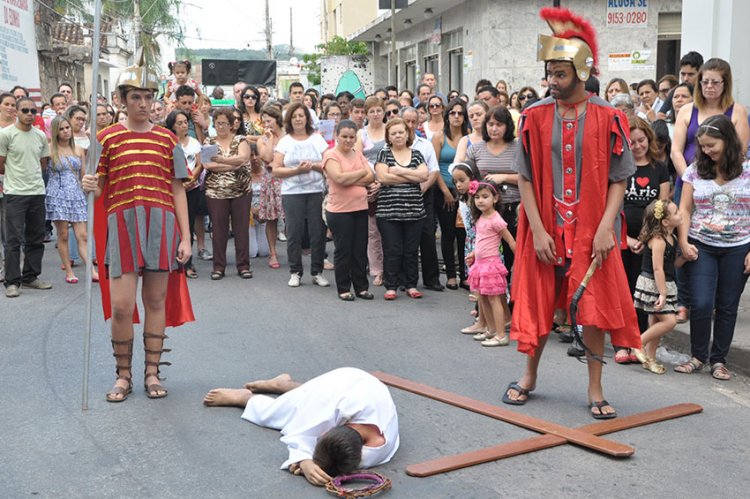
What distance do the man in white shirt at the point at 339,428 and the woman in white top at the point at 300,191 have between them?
5631mm

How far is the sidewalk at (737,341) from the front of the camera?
23.8 ft

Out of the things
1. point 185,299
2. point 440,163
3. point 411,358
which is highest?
point 440,163

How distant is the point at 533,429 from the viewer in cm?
557

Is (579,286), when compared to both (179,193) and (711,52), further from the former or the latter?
(711,52)

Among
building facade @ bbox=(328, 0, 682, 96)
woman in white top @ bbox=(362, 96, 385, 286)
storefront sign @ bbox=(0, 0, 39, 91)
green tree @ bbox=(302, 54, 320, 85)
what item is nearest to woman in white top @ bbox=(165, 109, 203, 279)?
woman in white top @ bbox=(362, 96, 385, 286)

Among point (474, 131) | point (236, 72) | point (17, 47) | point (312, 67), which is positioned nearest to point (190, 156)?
point (474, 131)

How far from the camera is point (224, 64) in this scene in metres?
28.1

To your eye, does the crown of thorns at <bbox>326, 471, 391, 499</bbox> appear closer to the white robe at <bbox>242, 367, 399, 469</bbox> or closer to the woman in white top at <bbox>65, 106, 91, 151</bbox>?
the white robe at <bbox>242, 367, 399, 469</bbox>

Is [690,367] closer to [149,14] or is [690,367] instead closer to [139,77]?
[139,77]

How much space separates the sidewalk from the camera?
7.25m

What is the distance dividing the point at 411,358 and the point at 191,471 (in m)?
2.79

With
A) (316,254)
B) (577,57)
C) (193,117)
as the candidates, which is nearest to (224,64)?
(193,117)

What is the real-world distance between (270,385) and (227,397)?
29cm

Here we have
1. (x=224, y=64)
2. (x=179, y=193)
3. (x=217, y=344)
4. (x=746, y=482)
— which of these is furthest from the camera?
(x=224, y=64)
